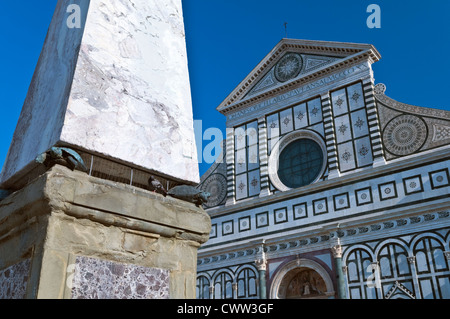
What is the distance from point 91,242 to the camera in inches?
86.5

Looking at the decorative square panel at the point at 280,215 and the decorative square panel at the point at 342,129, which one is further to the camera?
the decorative square panel at the point at 280,215

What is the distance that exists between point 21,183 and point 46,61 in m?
0.92

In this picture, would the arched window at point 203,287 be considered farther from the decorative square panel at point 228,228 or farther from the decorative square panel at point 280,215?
the decorative square panel at point 280,215

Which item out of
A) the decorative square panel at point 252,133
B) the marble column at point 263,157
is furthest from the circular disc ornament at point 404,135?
the decorative square panel at point 252,133

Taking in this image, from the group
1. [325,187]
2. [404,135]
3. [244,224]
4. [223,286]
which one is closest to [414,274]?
[325,187]

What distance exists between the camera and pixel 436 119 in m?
12.9

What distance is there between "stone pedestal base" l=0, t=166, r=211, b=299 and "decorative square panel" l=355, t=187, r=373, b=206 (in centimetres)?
1152

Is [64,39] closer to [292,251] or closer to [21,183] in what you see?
[21,183]

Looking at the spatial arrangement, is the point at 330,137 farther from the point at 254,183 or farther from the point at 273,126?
the point at 254,183

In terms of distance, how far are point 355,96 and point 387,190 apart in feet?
12.2

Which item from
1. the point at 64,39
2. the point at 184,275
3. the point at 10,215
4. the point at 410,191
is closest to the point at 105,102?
the point at 64,39

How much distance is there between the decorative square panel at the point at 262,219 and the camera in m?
15.3

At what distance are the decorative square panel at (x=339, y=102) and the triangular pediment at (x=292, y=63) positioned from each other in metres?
1.07
